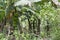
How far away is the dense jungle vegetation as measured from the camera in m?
4.12

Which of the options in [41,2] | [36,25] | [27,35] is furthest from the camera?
[41,2]

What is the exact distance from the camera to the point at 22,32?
4293 mm

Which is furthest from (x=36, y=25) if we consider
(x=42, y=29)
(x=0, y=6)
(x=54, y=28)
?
(x=0, y=6)

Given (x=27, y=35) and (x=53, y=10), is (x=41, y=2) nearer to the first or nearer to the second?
(x=53, y=10)

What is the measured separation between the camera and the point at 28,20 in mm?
4449

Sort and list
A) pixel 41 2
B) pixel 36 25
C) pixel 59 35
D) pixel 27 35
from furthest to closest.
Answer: pixel 41 2 → pixel 36 25 → pixel 27 35 → pixel 59 35

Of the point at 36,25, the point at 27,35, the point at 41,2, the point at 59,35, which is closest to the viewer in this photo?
the point at 59,35

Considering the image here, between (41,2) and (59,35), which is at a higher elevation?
(41,2)

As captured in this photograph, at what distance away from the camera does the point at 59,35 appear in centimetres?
387

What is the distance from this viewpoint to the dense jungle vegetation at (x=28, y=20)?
412 cm

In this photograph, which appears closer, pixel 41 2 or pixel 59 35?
pixel 59 35

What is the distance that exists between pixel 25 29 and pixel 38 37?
0.36 metres

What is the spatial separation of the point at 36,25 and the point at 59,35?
76 centimetres

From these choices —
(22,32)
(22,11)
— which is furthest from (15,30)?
(22,11)
